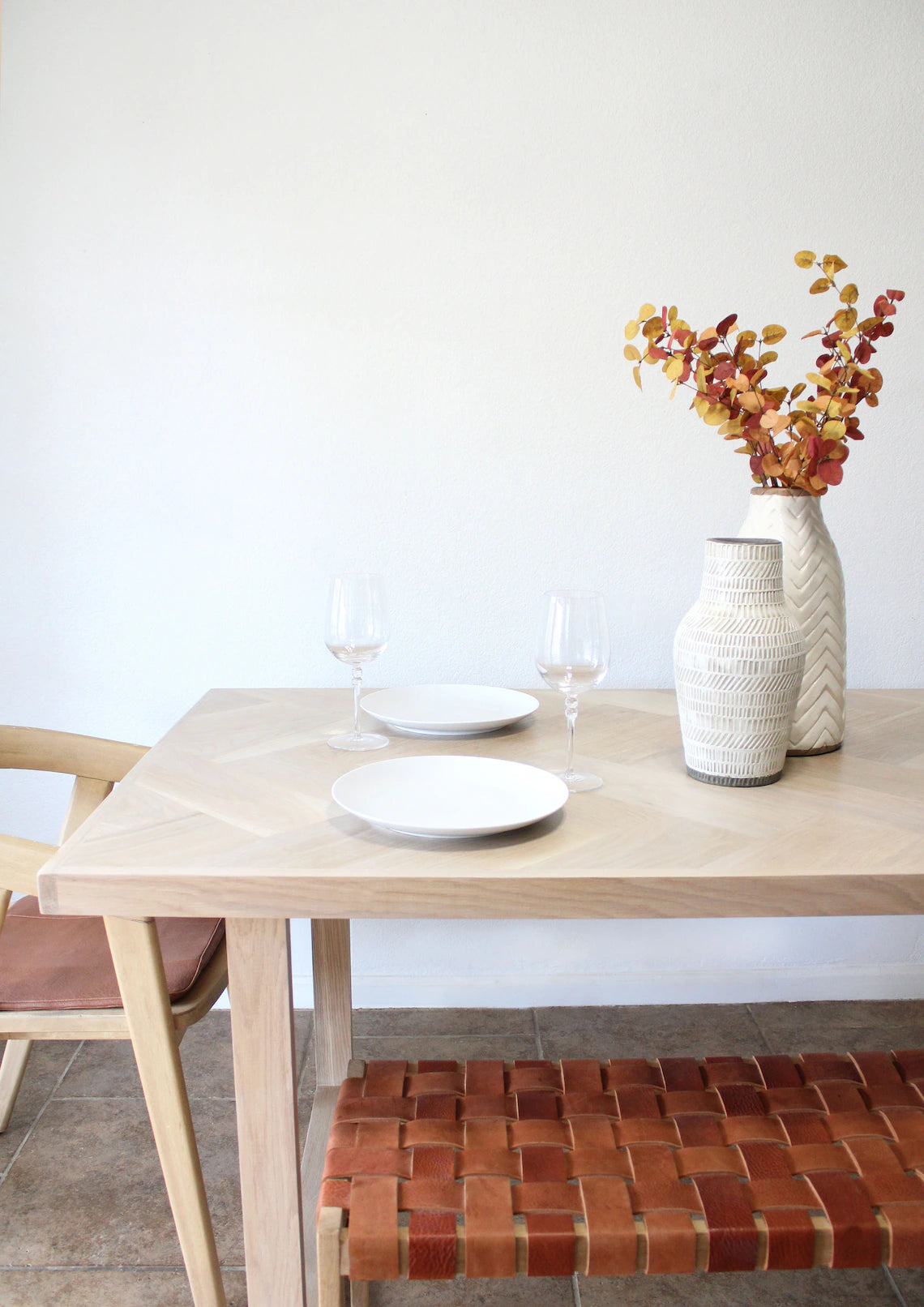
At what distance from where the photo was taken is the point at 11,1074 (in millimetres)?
1767

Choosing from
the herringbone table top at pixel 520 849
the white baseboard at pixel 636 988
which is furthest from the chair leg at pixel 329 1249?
the white baseboard at pixel 636 988

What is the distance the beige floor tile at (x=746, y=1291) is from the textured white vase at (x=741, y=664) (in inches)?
31.7

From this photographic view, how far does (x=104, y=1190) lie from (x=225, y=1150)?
0.67 feet

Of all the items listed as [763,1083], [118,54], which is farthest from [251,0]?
[763,1083]

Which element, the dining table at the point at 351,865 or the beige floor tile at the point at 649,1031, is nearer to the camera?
the dining table at the point at 351,865

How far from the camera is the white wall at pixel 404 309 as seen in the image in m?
1.90

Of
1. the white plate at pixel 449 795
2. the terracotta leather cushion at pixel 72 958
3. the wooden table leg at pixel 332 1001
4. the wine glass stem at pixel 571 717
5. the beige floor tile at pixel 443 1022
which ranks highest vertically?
the wine glass stem at pixel 571 717

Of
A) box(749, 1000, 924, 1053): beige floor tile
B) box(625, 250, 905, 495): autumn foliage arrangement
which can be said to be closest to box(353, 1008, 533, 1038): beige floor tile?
box(749, 1000, 924, 1053): beige floor tile

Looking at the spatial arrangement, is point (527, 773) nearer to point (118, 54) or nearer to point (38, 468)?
point (38, 468)

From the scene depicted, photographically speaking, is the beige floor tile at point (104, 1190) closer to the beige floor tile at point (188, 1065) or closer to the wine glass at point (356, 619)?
the beige floor tile at point (188, 1065)

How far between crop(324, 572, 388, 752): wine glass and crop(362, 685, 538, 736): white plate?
0.29 ft

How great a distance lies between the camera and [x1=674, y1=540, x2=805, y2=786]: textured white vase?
1237mm

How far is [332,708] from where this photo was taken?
166 cm

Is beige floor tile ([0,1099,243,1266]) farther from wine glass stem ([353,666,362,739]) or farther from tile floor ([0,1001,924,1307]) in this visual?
wine glass stem ([353,666,362,739])
